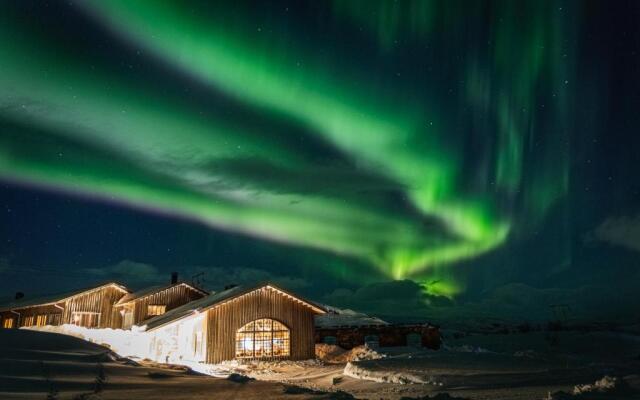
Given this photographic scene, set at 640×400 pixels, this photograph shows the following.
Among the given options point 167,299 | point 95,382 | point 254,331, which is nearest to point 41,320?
point 167,299

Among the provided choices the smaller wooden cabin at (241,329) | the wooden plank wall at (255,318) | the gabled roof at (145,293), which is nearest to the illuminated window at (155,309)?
the gabled roof at (145,293)

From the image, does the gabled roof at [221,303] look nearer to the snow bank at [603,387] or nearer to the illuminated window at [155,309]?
the illuminated window at [155,309]

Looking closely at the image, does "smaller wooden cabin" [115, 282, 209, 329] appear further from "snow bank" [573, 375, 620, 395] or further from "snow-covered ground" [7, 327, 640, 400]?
"snow bank" [573, 375, 620, 395]

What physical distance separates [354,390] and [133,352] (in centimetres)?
2002

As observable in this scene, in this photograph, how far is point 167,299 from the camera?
42625mm

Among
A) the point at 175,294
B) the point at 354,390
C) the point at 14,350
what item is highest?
the point at 175,294

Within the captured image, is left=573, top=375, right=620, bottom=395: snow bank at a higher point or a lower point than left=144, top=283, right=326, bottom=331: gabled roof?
lower

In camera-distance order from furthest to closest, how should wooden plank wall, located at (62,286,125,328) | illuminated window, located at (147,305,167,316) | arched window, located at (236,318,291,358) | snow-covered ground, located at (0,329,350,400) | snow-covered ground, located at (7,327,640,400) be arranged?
wooden plank wall, located at (62,286,125,328)
illuminated window, located at (147,305,167,316)
arched window, located at (236,318,291,358)
snow-covered ground, located at (7,327,640,400)
snow-covered ground, located at (0,329,350,400)

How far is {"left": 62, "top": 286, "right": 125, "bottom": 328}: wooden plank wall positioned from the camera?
4197cm

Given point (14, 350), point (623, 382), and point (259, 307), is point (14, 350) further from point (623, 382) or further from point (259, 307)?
point (259, 307)

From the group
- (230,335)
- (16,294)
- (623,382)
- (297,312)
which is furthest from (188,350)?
(16,294)

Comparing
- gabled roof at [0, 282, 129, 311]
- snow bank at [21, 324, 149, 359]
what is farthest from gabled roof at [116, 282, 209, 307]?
snow bank at [21, 324, 149, 359]

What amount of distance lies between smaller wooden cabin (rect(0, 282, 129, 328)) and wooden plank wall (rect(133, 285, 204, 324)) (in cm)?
Result: 447

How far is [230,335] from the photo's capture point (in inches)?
1202
